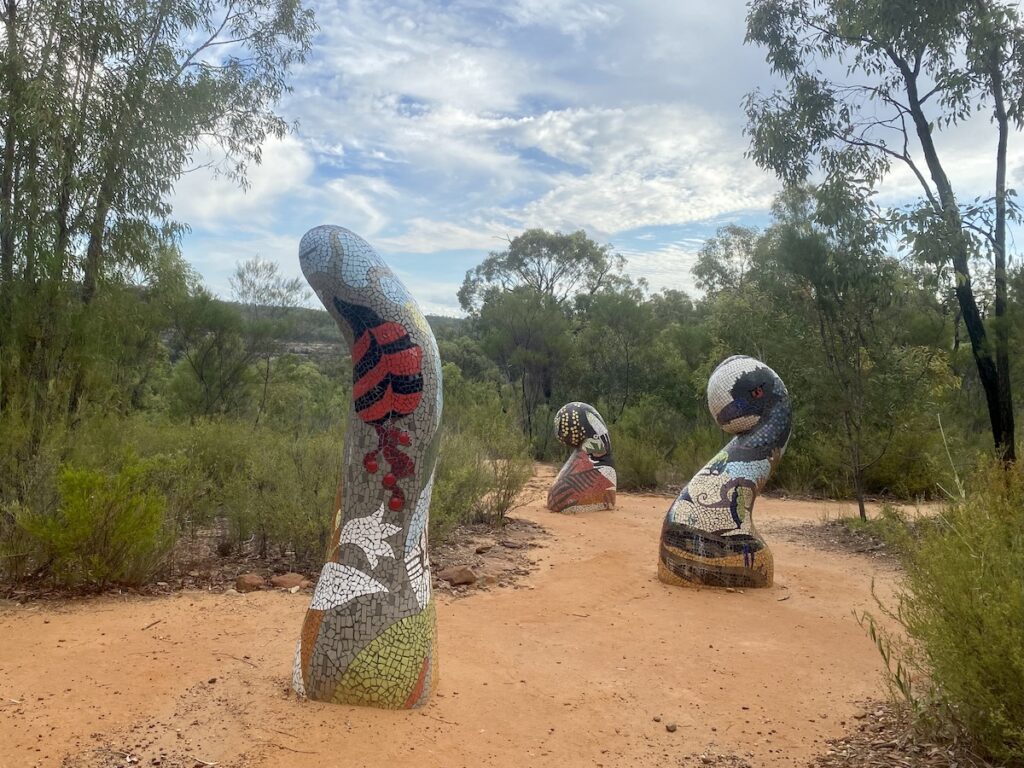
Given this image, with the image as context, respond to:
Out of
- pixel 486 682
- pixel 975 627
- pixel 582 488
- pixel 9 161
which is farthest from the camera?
pixel 582 488

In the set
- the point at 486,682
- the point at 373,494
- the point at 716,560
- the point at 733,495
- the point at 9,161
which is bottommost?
the point at 486,682

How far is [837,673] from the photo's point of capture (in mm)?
4289

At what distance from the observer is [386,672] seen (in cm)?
329

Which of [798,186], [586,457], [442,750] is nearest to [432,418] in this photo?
[442,750]

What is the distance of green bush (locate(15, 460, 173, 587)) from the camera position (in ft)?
17.0

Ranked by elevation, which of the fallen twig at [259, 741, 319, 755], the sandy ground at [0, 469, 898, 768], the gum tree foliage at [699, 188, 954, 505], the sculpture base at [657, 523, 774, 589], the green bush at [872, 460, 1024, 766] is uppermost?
the gum tree foliage at [699, 188, 954, 505]

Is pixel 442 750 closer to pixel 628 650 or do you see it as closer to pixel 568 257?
pixel 628 650

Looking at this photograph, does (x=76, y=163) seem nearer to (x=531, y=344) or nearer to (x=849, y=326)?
(x=849, y=326)

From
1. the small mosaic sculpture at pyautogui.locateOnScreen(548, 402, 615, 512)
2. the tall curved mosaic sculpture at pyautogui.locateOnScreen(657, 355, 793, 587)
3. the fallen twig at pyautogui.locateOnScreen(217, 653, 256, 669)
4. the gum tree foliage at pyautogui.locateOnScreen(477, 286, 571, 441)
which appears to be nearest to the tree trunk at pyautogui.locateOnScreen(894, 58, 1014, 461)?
the tall curved mosaic sculpture at pyautogui.locateOnScreen(657, 355, 793, 587)

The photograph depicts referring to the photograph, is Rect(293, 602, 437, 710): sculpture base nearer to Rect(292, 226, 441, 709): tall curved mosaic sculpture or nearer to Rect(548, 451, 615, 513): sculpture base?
Rect(292, 226, 441, 709): tall curved mosaic sculpture

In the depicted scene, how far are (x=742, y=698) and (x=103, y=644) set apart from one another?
362cm

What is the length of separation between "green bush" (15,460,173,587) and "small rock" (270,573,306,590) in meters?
0.94

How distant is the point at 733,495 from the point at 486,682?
9.82 ft

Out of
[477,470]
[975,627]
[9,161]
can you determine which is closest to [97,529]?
[9,161]
